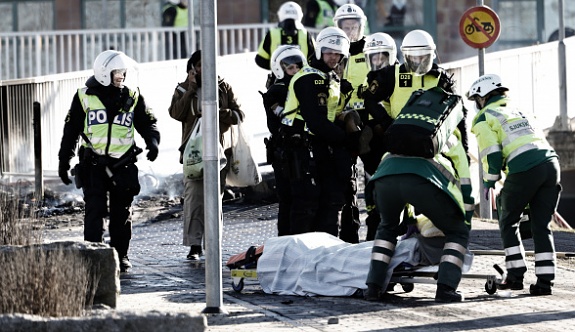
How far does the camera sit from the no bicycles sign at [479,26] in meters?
18.3

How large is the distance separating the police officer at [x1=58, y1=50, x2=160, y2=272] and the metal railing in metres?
13.6

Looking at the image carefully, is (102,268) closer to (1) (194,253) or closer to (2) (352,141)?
(2) (352,141)

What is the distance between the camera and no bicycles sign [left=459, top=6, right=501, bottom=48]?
18.3m

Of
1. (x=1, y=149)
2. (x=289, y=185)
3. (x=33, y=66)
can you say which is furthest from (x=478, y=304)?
(x=33, y=66)

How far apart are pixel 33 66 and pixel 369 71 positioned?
48.5ft

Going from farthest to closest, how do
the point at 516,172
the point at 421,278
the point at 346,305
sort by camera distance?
the point at 516,172
the point at 421,278
the point at 346,305

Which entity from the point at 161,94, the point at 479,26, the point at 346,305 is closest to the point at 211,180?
the point at 346,305

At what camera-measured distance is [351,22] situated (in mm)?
14883

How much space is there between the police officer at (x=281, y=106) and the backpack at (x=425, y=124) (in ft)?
Result: 6.23

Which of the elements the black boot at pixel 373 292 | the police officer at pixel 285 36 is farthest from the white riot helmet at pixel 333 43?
the police officer at pixel 285 36

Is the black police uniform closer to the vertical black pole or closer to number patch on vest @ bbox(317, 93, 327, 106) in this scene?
number patch on vest @ bbox(317, 93, 327, 106)

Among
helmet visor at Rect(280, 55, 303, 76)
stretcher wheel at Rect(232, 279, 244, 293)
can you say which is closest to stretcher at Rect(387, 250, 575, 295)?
stretcher wheel at Rect(232, 279, 244, 293)

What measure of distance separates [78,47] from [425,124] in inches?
662

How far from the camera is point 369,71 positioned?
13.5 metres
